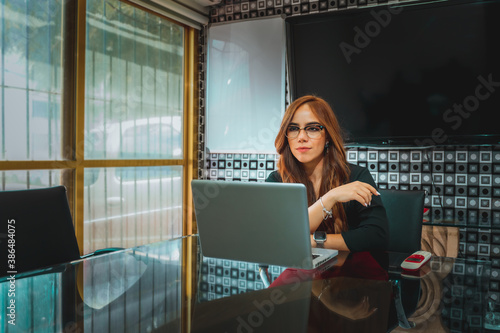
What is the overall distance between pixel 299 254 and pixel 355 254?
0.41 meters

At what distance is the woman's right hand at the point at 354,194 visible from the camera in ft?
5.18

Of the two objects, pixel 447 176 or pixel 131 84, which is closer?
pixel 447 176

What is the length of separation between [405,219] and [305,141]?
22.2 inches

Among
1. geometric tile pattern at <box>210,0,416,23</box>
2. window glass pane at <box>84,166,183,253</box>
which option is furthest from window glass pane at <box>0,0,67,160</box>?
geometric tile pattern at <box>210,0,416,23</box>

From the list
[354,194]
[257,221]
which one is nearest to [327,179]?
[354,194]

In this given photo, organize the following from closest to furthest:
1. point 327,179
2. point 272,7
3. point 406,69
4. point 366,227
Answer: point 366,227 < point 327,179 < point 406,69 < point 272,7

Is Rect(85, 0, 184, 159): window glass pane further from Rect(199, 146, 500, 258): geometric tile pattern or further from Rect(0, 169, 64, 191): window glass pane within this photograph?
Rect(199, 146, 500, 258): geometric tile pattern

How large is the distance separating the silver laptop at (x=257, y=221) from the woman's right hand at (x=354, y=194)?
1.09ft

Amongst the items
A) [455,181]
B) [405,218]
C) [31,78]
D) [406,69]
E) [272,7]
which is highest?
[272,7]

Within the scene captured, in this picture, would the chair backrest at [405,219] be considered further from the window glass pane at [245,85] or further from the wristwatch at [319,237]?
the window glass pane at [245,85]

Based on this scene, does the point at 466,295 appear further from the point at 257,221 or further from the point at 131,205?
→ the point at 131,205

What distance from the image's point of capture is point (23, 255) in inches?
58.2

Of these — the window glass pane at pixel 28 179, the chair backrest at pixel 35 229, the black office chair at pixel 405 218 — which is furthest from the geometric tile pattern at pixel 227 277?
the window glass pane at pixel 28 179

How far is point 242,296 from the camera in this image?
1.04 meters
